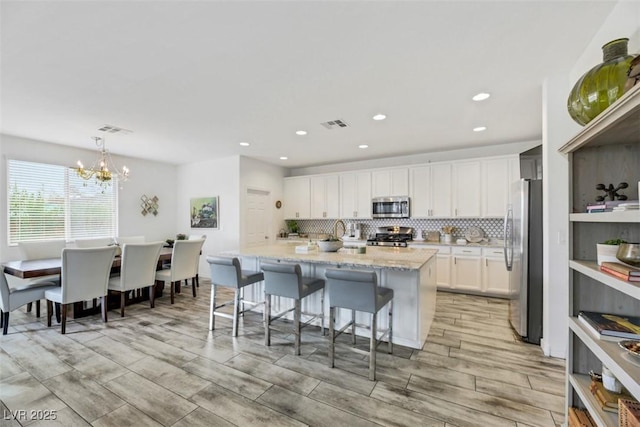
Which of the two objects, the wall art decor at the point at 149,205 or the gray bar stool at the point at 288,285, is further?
the wall art decor at the point at 149,205

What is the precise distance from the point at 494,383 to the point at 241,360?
7.19 ft

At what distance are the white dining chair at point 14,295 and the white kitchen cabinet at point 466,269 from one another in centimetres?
598

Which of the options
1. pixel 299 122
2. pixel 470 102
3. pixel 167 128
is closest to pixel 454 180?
pixel 470 102

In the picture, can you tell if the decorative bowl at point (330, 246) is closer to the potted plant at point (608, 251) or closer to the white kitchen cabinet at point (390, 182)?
the potted plant at point (608, 251)

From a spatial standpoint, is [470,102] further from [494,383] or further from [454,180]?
[494,383]

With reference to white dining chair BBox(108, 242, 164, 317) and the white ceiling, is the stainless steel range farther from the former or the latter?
white dining chair BBox(108, 242, 164, 317)

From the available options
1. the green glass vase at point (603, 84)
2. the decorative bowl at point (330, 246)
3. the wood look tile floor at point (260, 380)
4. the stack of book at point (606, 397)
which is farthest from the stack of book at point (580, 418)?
the decorative bowl at point (330, 246)

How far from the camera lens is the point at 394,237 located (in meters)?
5.59

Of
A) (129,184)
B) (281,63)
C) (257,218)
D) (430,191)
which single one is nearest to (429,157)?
(430,191)

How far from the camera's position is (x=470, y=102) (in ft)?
10.3

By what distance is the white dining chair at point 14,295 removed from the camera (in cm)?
309

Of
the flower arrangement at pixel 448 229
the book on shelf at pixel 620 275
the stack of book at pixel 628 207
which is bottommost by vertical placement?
the flower arrangement at pixel 448 229

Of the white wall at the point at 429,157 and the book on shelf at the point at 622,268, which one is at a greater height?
the white wall at the point at 429,157

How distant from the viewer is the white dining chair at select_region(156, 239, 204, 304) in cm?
427
